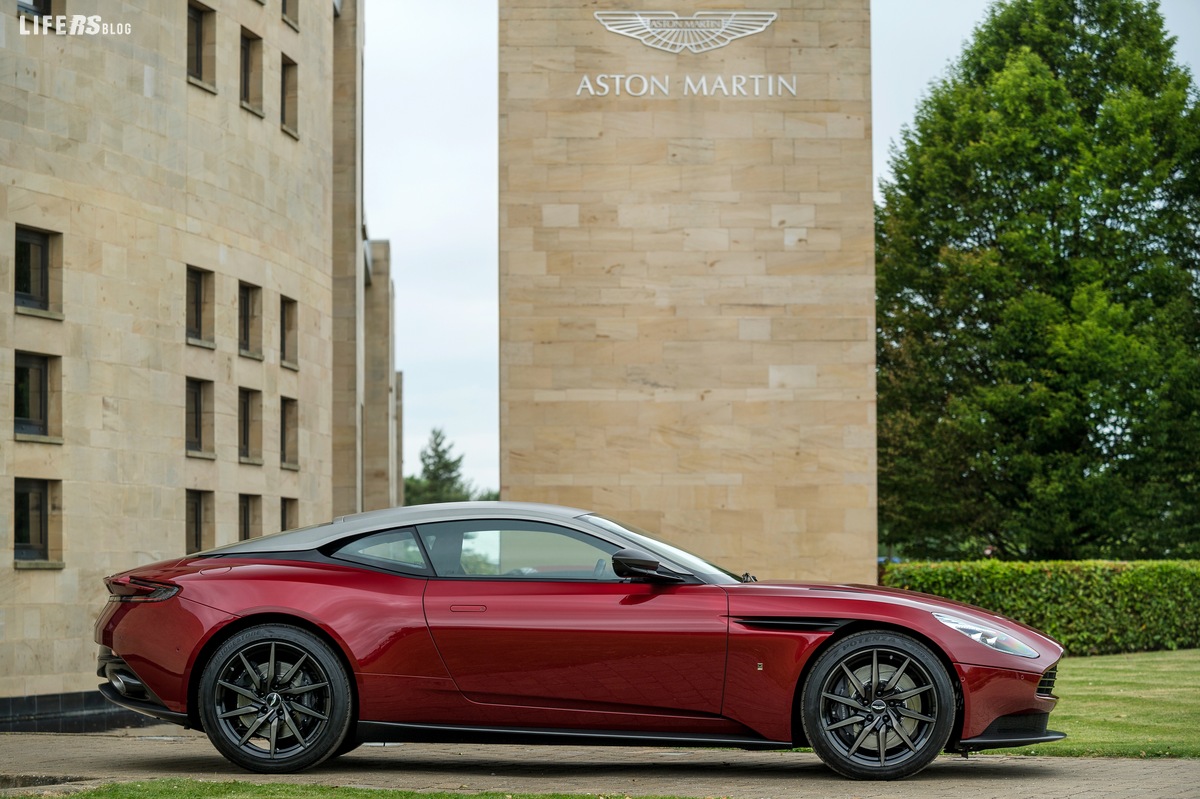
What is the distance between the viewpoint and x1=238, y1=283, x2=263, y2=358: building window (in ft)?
78.4

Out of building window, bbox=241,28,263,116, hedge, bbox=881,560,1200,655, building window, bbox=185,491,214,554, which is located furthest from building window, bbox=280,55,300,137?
hedge, bbox=881,560,1200,655

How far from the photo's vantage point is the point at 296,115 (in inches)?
1015

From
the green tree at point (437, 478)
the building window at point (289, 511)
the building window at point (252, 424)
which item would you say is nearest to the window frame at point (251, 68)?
the building window at point (252, 424)

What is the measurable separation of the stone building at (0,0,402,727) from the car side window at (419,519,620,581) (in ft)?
38.8

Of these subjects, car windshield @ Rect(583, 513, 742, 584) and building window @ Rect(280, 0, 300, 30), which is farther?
building window @ Rect(280, 0, 300, 30)

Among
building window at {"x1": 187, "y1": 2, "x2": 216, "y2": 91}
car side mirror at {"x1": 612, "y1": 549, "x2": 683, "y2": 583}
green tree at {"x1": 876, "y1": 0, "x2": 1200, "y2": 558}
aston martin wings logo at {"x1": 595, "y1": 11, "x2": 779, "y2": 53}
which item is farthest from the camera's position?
green tree at {"x1": 876, "y1": 0, "x2": 1200, "y2": 558}

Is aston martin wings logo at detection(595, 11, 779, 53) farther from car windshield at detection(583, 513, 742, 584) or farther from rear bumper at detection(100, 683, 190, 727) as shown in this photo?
rear bumper at detection(100, 683, 190, 727)

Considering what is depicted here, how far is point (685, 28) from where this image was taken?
995 inches

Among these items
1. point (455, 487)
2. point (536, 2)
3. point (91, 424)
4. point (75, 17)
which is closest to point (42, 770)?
point (91, 424)

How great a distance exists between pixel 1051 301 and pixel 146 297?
1974cm

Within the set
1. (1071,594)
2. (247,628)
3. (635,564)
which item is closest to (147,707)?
(247,628)

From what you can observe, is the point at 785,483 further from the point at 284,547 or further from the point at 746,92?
the point at 284,547

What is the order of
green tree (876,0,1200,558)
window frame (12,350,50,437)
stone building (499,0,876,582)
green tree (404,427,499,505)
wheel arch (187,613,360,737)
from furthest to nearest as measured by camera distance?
1. green tree (404,427,499,505)
2. green tree (876,0,1200,558)
3. stone building (499,0,876,582)
4. window frame (12,350,50,437)
5. wheel arch (187,613,360,737)

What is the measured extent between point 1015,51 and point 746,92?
12.3 metres
